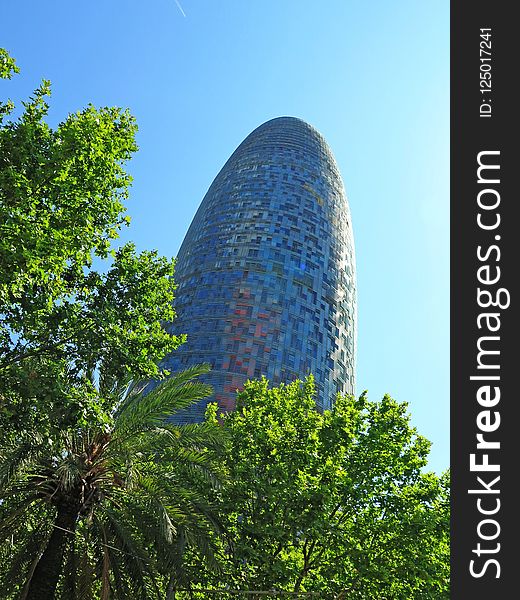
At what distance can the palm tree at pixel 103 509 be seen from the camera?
1213 centimetres

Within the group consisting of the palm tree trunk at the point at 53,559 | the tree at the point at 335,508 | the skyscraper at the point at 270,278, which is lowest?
the palm tree trunk at the point at 53,559

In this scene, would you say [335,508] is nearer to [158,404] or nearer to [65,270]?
[158,404]

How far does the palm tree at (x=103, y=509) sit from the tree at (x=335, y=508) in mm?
2121

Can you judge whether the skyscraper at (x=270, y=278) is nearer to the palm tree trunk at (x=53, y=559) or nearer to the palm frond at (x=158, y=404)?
the palm frond at (x=158, y=404)

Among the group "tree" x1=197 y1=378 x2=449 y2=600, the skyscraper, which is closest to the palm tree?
"tree" x1=197 y1=378 x2=449 y2=600

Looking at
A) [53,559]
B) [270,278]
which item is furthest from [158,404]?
[270,278]

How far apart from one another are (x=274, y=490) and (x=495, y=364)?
437 inches

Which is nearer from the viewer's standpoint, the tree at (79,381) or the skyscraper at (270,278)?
the tree at (79,381)

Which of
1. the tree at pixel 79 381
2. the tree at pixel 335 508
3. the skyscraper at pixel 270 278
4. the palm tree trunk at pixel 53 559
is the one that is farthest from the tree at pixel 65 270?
the skyscraper at pixel 270 278

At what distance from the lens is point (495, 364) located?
5.93 meters

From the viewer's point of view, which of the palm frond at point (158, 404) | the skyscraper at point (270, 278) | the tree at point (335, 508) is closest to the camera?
the palm frond at point (158, 404)

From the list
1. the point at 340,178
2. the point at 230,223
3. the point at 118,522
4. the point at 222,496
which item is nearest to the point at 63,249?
the point at 118,522

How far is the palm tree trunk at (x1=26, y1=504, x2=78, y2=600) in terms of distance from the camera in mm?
11977

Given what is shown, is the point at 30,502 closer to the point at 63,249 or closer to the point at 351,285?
the point at 63,249
